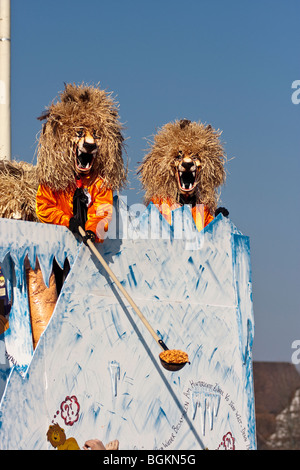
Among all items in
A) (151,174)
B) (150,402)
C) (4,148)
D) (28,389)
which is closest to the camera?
(28,389)

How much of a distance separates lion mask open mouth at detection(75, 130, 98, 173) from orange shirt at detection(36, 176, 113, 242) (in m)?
0.09

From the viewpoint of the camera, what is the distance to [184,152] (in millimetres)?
7211

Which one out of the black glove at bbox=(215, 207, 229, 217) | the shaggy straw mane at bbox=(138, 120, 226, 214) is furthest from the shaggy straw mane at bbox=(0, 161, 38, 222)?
the black glove at bbox=(215, 207, 229, 217)

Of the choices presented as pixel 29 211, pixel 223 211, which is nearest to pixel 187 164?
pixel 223 211

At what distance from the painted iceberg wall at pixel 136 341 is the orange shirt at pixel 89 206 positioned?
136 mm

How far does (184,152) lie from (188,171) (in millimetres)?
170

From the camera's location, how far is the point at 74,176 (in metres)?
6.21

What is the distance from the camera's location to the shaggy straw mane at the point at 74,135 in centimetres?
612

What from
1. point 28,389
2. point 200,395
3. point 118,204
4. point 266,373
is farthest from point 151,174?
point 266,373

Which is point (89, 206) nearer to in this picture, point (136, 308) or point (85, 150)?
point (85, 150)

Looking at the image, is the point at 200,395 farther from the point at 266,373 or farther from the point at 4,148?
the point at 266,373

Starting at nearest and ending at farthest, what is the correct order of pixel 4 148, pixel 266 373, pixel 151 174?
pixel 151 174, pixel 4 148, pixel 266 373

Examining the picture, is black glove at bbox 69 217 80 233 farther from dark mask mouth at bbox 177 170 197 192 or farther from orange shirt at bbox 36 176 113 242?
dark mask mouth at bbox 177 170 197 192
